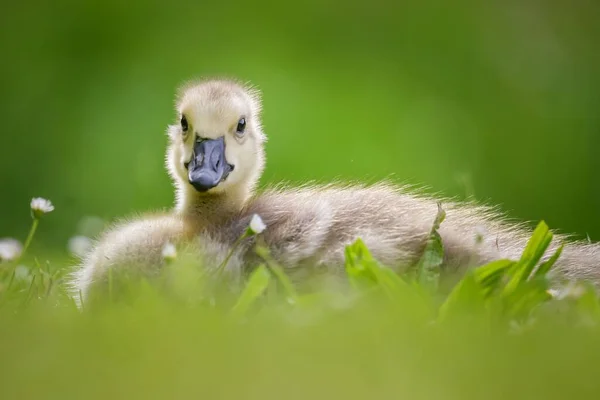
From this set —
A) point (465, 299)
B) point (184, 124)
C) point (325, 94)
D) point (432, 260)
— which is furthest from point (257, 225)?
point (325, 94)

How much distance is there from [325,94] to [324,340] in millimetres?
4301

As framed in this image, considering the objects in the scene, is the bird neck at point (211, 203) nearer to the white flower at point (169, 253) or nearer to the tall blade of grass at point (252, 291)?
the white flower at point (169, 253)

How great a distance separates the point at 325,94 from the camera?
579cm

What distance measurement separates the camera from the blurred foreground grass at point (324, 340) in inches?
54.6

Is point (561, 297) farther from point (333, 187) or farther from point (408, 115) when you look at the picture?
point (408, 115)

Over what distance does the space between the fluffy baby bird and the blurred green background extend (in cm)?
192

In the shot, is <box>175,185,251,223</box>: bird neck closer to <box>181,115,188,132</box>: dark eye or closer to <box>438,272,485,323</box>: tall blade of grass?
<box>181,115,188,132</box>: dark eye

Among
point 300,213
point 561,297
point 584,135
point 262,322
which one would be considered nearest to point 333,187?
point 300,213

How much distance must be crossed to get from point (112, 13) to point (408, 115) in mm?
2064

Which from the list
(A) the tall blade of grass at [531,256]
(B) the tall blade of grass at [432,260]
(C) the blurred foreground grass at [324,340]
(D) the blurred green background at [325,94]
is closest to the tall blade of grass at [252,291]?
(C) the blurred foreground grass at [324,340]

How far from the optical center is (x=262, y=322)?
5.81 feet

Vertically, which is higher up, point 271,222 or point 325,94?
point 325,94

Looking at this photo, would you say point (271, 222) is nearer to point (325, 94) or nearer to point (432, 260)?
point (432, 260)

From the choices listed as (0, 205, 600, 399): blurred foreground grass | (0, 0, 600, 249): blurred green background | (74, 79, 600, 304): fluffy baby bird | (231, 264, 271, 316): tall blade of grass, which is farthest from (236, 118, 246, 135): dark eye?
(0, 0, 600, 249): blurred green background
